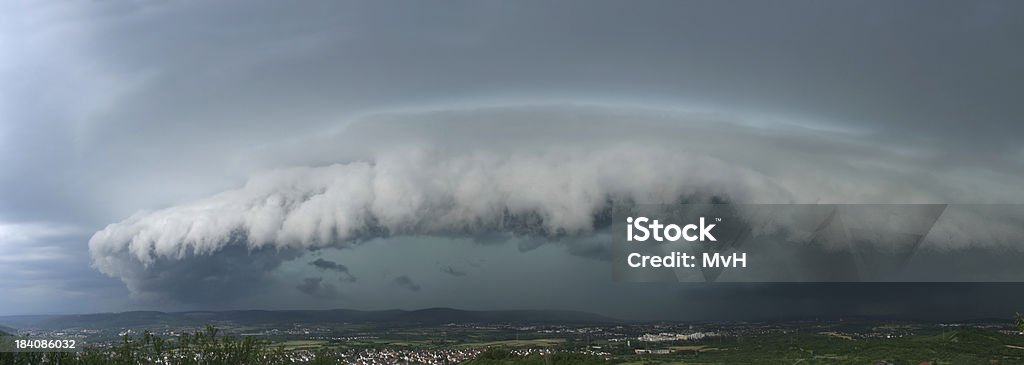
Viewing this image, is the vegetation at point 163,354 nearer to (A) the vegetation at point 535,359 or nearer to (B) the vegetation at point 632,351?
(B) the vegetation at point 632,351

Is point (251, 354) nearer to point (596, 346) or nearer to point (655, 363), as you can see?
point (655, 363)

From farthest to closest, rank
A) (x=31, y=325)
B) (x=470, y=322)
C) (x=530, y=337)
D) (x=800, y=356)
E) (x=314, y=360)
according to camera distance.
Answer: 1. (x=470, y=322)
2. (x=530, y=337)
3. (x=31, y=325)
4. (x=800, y=356)
5. (x=314, y=360)

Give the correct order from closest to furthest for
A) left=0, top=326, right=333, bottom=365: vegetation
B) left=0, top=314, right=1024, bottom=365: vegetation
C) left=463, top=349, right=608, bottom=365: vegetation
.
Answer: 1. left=0, top=326, right=333, bottom=365: vegetation
2. left=0, top=314, right=1024, bottom=365: vegetation
3. left=463, top=349, right=608, bottom=365: vegetation

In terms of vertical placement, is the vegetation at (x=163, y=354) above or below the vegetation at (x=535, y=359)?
above

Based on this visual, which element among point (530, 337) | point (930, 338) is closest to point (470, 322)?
point (530, 337)

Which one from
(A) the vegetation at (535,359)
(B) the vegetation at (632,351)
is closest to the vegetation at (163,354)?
(B) the vegetation at (632,351)

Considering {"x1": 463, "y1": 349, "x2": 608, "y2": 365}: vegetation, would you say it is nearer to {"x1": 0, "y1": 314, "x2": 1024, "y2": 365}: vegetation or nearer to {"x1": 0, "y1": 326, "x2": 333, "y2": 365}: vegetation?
{"x1": 0, "y1": 314, "x2": 1024, "y2": 365}: vegetation

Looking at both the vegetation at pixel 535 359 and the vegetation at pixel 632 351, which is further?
the vegetation at pixel 535 359

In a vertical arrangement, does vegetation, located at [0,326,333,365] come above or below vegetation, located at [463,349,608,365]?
above

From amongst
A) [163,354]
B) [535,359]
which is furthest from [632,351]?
[163,354]

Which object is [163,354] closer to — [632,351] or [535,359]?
[535,359]

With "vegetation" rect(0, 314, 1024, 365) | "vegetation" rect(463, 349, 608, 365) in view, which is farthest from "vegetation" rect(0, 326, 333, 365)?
"vegetation" rect(463, 349, 608, 365)
